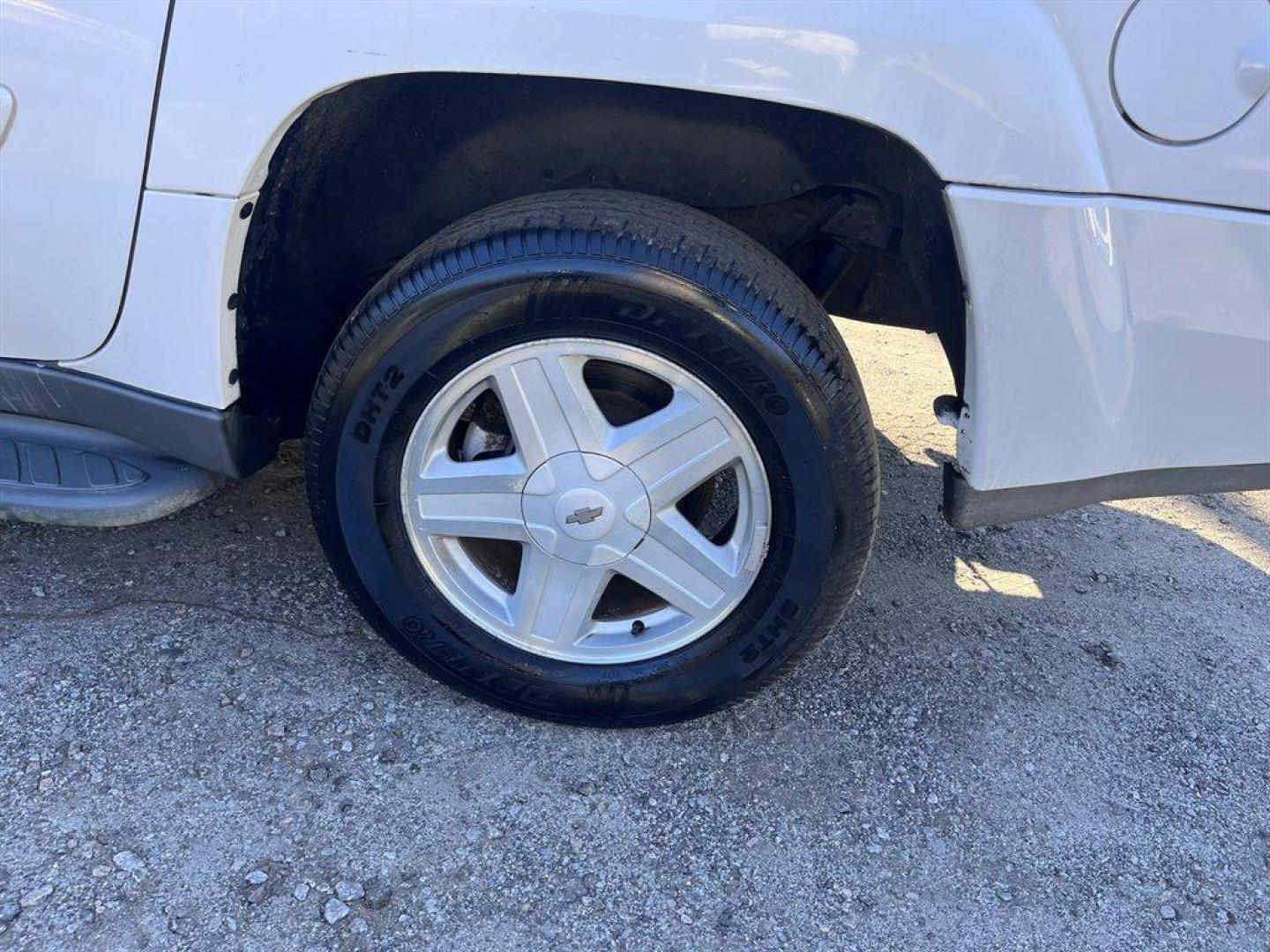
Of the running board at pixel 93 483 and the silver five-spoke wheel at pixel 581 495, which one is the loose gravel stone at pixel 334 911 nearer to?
the silver five-spoke wheel at pixel 581 495

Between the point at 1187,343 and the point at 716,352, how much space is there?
772 millimetres

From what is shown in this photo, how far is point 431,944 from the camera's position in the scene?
1.53 m

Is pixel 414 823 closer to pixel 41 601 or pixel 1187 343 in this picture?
pixel 41 601

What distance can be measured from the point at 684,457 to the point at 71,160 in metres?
1.14

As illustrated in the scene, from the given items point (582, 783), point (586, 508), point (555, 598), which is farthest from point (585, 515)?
point (582, 783)

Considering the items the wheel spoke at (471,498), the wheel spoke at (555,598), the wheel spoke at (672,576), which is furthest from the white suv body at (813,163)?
the wheel spoke at (555,598)

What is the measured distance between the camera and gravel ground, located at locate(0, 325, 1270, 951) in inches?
63.1

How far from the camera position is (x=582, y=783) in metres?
1.86

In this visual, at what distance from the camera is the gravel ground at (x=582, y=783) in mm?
1602

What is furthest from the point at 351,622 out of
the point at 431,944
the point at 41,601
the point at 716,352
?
the point at 716,352

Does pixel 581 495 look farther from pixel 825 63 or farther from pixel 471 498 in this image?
pixel 825 63

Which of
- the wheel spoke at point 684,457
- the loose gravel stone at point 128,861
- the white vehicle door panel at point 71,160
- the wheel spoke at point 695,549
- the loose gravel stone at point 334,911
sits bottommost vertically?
the loose gravel stone at point 128,861

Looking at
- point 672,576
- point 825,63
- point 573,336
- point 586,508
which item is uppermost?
point 825,63

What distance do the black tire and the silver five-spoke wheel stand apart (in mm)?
32
